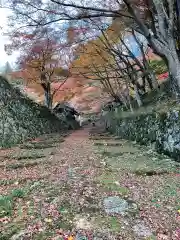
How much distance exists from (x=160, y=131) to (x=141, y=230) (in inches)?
333

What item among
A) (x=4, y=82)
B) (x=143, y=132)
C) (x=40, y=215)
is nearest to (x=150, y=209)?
(x=40, y=215)

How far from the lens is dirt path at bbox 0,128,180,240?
5.43 meters

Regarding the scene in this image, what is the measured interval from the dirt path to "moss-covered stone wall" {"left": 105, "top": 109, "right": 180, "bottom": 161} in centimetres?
97

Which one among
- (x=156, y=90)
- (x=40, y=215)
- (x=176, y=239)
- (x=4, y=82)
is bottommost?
(x=176, y=239)

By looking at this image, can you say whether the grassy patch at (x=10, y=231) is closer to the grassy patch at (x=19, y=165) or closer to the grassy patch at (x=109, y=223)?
the grassy patch at (x=109, y=223)

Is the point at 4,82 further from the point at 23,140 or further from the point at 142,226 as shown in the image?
the point at 142,226

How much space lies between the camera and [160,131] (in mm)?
13680

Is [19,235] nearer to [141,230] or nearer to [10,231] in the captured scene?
[10,231]

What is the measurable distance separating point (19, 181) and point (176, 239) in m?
4.59

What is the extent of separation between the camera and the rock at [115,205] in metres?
6.27

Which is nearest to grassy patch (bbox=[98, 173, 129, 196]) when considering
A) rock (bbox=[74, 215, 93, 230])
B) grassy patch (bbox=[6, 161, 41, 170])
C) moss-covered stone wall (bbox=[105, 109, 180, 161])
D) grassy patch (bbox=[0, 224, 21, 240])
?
rock (bbox=[74, 215, 93, 230])

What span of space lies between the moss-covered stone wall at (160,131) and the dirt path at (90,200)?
97 centimetres

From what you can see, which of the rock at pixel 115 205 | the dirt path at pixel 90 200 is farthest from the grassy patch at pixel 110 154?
the rock at pixel 115 205

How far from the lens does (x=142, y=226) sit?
5691 mm
